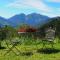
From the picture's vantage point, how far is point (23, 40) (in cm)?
1816

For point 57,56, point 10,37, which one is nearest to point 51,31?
point 10,37

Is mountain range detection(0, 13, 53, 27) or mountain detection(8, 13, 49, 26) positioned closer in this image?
mountain range detection(0, 13, 53, 27)

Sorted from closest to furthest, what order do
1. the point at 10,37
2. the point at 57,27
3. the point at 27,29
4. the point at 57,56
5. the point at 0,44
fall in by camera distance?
the point at 57,56, the point at 0,44, the point at 10,37, the point at 27,29, the point at 57,27

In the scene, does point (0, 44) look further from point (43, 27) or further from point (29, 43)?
point (43, 27)

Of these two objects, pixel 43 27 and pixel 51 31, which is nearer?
pixel 51 31

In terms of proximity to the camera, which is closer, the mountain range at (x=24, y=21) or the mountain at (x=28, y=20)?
the mountain range at (x=24, y=21)

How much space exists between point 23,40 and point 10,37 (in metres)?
1.02

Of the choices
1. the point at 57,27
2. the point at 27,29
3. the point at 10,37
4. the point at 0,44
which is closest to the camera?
the point at 0,44

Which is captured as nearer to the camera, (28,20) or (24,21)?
(24,21)

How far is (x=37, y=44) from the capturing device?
1786cm

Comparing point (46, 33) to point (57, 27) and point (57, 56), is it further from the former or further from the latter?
point (57, 56)

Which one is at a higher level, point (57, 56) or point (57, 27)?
point (57, 27)

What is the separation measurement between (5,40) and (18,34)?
2354mm

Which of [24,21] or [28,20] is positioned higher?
[28,20]
